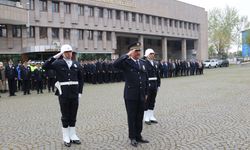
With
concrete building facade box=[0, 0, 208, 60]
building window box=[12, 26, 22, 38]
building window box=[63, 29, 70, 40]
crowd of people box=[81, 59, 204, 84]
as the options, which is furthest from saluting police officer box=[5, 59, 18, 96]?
building window box=[63, 29, 70, 40]

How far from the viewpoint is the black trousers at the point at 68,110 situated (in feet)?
21.8

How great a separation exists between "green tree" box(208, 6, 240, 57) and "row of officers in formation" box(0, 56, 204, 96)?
38.5 meters

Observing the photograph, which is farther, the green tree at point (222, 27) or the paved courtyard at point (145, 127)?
the green tree at point (222, 27)

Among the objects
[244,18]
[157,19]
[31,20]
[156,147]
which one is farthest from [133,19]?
[156,147]

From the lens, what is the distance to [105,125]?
8500mm

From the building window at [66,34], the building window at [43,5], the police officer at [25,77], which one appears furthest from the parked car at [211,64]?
the police officer at [25,77]

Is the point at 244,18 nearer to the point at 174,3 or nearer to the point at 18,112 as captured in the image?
the point at 174,3

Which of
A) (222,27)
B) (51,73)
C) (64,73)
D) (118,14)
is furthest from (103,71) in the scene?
(222,27)

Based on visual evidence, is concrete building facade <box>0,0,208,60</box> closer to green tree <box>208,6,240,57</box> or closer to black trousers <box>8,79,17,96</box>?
green tree <box>208,6,240,57</box>

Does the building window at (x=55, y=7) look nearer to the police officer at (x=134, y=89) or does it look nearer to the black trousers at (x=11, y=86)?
the black trousers at (x=11, y=86)

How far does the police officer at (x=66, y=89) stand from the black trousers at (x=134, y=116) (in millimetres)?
1130

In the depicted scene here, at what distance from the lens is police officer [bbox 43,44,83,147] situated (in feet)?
21.9

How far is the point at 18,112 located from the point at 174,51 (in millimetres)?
62373

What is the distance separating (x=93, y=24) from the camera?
44656mm
